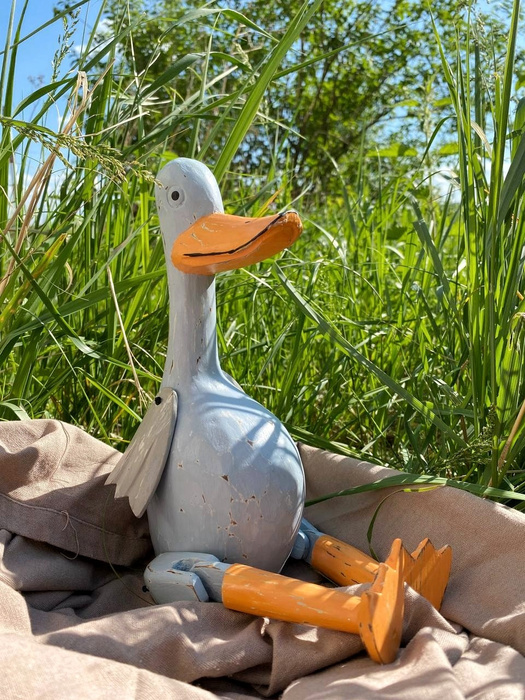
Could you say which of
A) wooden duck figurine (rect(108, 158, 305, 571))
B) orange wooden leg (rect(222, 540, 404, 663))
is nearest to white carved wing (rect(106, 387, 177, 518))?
wooden duck figurine (rect(108, 158, 305, 571))

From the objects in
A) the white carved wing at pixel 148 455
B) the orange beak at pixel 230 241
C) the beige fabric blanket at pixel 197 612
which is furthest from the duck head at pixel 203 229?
the beige fabric blanket at pixel 197 612

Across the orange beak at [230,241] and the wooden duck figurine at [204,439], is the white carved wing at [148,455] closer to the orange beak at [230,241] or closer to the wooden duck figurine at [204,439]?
the wooden duck figurine at [204,439]

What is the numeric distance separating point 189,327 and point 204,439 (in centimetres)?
16

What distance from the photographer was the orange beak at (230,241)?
0.88 metres

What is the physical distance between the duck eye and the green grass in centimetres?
9

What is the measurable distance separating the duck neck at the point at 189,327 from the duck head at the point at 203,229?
3 centimetres

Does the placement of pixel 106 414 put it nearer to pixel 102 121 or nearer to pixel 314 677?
pixel 102 121

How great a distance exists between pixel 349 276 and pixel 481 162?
1.71 ft

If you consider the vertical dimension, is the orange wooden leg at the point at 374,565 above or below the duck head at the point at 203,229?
below

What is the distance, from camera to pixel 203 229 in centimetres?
97

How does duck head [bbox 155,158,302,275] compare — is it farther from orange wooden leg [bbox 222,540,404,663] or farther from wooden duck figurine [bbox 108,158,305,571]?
orange wooden leg [bbox 222,540,404,663]

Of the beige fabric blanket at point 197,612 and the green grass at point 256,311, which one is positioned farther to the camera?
the green grass at point 256,311

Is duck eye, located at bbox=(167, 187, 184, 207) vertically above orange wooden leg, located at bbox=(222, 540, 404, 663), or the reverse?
duck eye, located at bbox=(167, 187, 184, 207)

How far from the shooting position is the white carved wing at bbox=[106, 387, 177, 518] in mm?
970
